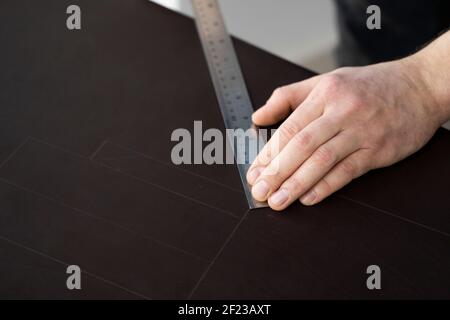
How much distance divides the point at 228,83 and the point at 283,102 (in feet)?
0.57

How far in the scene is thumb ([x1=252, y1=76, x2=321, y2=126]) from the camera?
1.54m

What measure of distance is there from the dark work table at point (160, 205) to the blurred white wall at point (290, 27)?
136cm

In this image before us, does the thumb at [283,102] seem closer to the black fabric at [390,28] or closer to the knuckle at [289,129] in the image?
the knuckle at [289,129]

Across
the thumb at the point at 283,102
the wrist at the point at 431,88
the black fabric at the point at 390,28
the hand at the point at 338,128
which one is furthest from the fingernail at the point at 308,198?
the black fabric at the point at 390,28

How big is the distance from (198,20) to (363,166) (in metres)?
0.68

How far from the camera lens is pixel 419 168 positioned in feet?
4.81

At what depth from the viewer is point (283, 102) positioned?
5.07 feet

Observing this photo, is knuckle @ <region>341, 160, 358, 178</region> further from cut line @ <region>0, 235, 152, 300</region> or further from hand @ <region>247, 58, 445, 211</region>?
cut line @ <region>0, 235, 152, 300</region>

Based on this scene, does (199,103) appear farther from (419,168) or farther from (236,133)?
(419,168)

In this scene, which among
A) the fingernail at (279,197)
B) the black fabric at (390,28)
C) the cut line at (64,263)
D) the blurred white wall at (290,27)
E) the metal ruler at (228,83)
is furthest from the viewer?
the blurred white wall at (290,27)

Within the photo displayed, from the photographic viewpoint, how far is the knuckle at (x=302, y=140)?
1421mm

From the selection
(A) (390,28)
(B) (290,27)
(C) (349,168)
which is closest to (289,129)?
(C) (349,168)

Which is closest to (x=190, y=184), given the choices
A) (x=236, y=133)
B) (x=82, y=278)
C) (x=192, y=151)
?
(x=192, y=151)

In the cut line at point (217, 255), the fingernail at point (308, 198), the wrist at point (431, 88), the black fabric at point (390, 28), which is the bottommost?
the cut line at point (217, 255)
